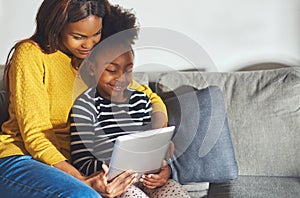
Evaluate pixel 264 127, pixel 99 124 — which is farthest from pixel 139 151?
pixel 264 127

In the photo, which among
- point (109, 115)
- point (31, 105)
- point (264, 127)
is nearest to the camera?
point (31, 105)

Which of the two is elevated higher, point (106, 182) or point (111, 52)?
point (111, 52)

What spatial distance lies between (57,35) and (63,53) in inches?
2.7

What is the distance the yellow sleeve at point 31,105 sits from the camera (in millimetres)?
1719

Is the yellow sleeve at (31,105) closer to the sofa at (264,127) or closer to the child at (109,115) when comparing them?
the child at (109,115)

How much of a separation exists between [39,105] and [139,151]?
0.39 metres

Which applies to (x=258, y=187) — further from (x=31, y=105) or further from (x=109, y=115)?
(x=31, y=105)

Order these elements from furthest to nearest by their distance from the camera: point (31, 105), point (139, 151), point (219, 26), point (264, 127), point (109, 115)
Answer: point (219, 26) → point (264, 127) → point (109, 115) → point (31, 105) → point (139, 151)

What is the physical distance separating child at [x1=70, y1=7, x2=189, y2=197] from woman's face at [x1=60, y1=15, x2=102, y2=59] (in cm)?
3

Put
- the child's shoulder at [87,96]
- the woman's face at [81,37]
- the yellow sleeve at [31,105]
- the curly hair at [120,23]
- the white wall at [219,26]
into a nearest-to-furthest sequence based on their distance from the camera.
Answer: the yellow sleeve at [31,105], the child's shoulder at [87,96], the woman's face at [81,37], the curly hair at [120,23], the white wall at [219,26]

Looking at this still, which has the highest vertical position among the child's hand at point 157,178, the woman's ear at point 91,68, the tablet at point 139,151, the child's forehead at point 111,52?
the child's forehead at point 111,52

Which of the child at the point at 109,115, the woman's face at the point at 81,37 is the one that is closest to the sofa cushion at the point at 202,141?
the child at the point at 109,115

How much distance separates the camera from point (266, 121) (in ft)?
6.85

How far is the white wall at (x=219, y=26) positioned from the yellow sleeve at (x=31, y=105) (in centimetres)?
65
